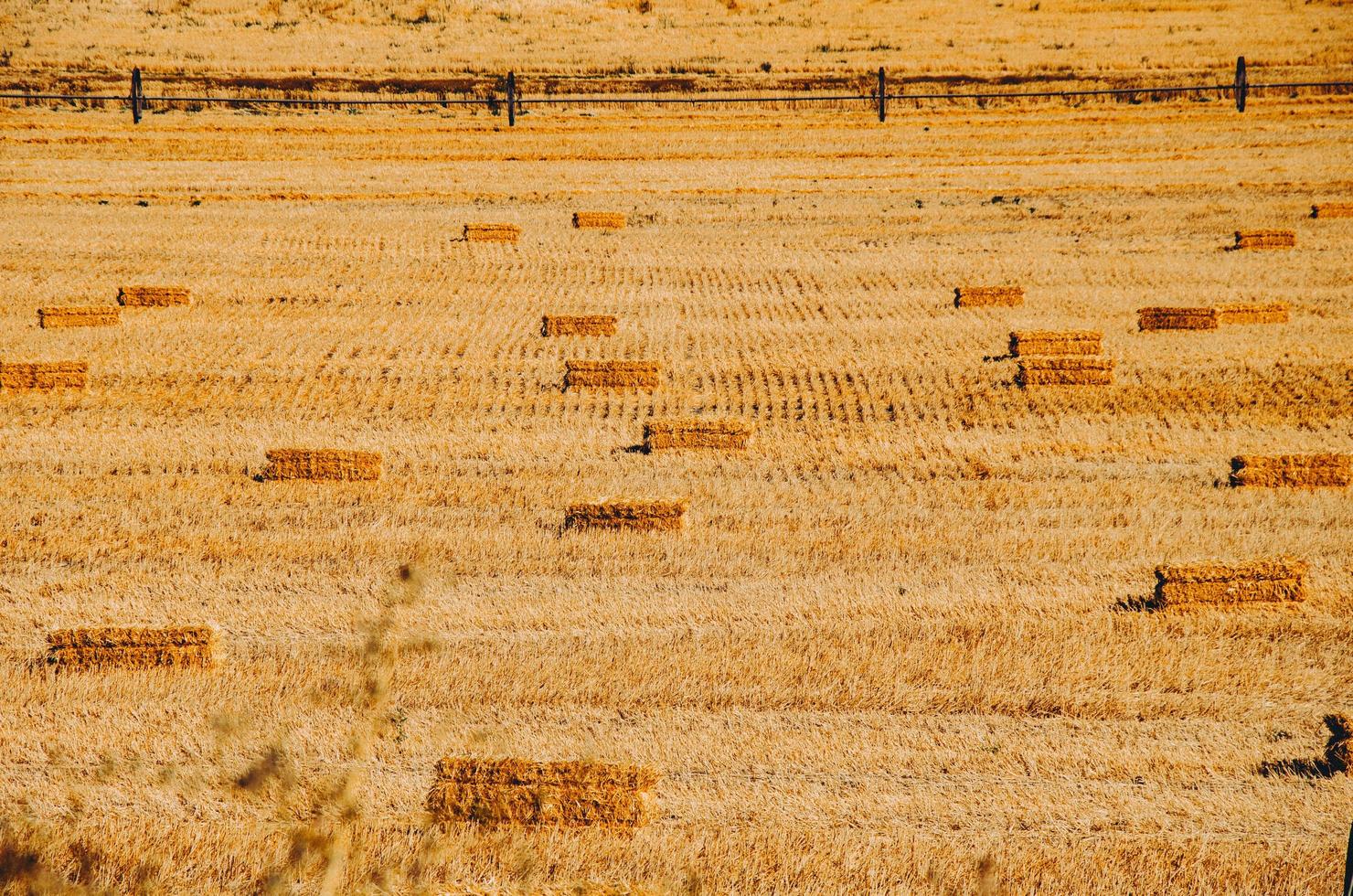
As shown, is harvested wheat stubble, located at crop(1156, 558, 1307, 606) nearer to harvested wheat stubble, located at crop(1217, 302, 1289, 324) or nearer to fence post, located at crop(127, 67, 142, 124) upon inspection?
harvested wheat stubble, located at crop(1217, 302, 1289, 324)

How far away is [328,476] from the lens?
32.8ft

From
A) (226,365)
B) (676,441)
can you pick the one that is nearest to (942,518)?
(676,441)

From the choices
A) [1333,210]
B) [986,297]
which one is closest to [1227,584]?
[986,297]

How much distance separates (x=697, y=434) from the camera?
418 inches

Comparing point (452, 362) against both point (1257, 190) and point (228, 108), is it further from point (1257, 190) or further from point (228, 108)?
point (228, 108)

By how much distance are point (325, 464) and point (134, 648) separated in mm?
3044

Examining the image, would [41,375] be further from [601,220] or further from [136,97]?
[136,97]

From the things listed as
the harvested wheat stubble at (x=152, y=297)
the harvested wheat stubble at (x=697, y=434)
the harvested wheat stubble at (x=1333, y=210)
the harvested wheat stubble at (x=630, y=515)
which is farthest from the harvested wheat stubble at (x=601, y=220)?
the harvested wheat stubble at (x=630, y=515)

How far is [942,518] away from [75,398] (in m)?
8.11

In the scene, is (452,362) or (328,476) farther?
(452,362)

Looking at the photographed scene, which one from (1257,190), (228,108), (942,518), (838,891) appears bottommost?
(838,891)

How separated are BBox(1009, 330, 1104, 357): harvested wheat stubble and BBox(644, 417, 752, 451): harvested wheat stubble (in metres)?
3.83

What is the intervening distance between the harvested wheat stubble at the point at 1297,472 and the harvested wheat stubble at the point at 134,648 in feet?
25.0

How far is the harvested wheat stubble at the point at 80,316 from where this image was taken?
1402 cm
